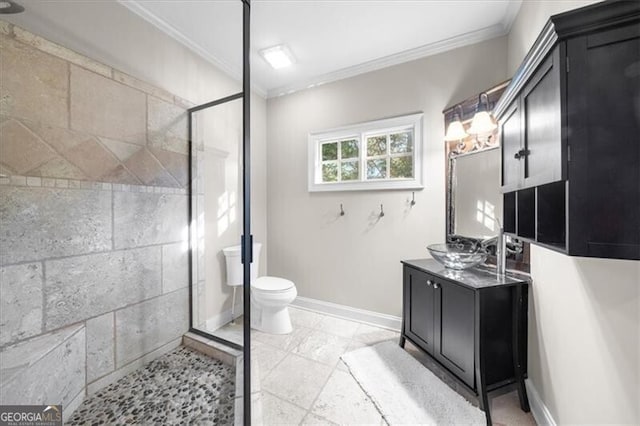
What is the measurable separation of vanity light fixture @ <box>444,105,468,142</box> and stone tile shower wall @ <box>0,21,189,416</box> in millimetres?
2203

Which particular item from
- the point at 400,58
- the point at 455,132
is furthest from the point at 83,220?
the point at 400,58

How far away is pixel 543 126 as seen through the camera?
877 millimetres

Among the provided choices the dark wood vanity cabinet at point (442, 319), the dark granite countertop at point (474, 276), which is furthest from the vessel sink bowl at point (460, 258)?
the dark wood vanity cabinet at point (442, 319)

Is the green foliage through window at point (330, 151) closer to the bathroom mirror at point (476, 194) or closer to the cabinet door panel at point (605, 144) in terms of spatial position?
the bathroom mirror at point (476, 194)

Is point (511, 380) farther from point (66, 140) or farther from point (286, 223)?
point (66, 140)

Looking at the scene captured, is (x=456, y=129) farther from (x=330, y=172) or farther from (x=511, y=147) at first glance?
(x=330, y=172)

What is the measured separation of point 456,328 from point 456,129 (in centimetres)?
149

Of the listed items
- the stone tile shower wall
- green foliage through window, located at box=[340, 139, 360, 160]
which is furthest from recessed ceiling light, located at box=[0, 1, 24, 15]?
green foliage through window, located at box=[340, 139, 360, 160]

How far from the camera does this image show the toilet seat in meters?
2.18

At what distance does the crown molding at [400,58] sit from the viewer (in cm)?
195

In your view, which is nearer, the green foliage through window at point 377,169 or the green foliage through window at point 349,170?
the green foliage through window at point 377,169

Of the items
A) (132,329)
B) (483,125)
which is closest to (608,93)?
(483,125)

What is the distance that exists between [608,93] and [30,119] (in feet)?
7.72

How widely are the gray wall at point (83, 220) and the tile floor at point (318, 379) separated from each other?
81cm
